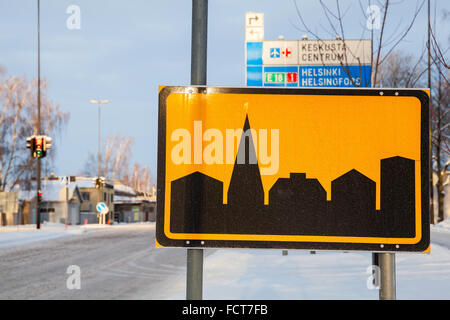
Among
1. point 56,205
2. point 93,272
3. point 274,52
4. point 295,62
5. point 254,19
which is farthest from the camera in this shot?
point 56,205

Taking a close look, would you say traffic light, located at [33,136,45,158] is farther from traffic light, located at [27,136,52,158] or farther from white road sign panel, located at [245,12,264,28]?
white road sign panel, located at [245,12,264,28]

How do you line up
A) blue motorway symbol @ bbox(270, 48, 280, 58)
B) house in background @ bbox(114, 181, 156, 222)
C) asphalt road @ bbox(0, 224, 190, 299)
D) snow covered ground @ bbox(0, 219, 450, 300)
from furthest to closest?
house in background @ bbox(114, 181, 156, 222) < blue motorway symbol @ bbox(270, 48, 280, 58) < asphalt road @ bbox(0, 224, 190, 299) < snow covered ground @ bbox(0, 219, 450, 300)

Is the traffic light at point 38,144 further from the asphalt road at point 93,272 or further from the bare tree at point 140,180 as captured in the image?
the bare tree at point 140,180

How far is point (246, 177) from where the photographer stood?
201 cm

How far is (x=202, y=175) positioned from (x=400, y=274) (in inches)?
305

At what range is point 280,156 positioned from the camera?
2008mm

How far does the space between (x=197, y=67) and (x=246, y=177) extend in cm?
48

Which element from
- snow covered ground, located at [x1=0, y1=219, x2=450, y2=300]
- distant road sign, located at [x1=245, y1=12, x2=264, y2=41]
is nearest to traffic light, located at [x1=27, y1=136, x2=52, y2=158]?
snow covered ground, located at [x1=0, y1=219, x2=450, y2=300]

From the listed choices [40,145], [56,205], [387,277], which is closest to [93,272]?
[387,277]

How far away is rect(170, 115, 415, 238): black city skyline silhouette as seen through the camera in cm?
198

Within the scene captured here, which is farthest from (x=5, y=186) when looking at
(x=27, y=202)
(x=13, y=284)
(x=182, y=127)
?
(x=182, y=127)

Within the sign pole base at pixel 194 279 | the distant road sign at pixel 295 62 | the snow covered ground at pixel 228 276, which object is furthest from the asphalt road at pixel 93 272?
the sign pole base at pixel 194 279

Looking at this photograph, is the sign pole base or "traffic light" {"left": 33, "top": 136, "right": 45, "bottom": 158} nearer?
the sign pole base

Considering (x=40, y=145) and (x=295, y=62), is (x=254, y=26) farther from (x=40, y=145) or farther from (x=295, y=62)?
(x=40, y=145)
